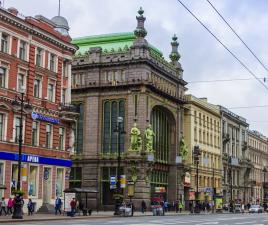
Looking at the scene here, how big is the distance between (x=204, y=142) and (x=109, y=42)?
92.0 ft

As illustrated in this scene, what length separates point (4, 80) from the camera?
5156cm

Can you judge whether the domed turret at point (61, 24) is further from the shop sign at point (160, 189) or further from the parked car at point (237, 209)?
the parked car at point (237, 209)

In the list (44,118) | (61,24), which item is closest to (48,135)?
(44,118)

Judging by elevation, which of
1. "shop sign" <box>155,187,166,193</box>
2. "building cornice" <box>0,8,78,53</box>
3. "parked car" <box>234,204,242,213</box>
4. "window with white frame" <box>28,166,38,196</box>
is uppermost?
"building cornice" <box>0,8,78,53</box>

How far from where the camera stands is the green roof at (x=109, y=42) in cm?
8175

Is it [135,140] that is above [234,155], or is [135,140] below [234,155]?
below

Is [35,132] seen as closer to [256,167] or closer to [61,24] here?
[61,24]

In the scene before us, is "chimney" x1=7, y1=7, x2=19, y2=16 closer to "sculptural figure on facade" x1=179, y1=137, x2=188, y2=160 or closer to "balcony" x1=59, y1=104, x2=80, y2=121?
"balcony" x1=59, y1=104, x2=80, y2=121

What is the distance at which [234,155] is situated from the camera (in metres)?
120

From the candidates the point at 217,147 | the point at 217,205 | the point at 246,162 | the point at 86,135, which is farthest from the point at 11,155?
the point at 246,162

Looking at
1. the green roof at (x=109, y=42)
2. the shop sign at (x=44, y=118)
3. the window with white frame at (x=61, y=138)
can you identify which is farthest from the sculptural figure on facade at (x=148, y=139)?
the shop sign at (x=44, y=118)

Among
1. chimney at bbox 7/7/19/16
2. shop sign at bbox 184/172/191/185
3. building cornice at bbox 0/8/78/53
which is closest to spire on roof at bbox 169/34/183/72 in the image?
shop sign at bbox 184/172/191/185

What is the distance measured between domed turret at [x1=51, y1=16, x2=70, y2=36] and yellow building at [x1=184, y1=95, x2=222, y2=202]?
105 ft

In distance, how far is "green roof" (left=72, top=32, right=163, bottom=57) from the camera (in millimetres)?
81750
